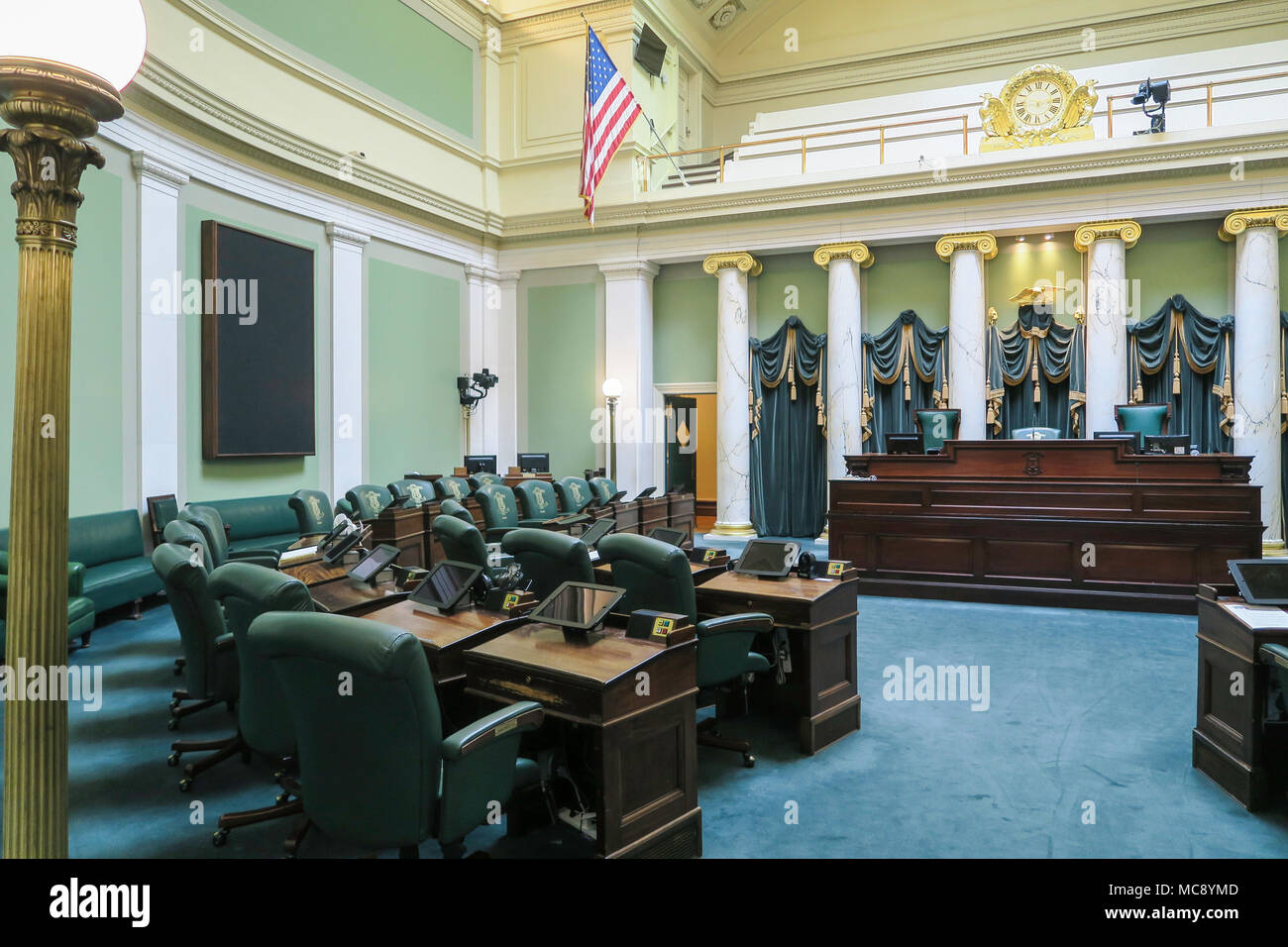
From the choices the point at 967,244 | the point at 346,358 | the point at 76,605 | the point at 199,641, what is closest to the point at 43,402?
the point at 199,641

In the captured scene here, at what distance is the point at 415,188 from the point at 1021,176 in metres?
7.88

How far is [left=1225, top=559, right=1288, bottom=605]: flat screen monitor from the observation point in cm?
321

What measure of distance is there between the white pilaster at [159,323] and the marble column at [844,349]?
7764 mm

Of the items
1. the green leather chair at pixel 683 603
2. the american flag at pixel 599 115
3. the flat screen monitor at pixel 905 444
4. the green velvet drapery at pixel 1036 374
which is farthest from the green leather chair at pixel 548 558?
the green velvet drapery at pixel 1036 374

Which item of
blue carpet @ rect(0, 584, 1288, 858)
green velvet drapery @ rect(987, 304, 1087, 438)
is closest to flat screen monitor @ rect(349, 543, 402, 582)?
blue carpet @ rect(0, 584, 1288, 858)

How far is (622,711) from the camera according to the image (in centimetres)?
238

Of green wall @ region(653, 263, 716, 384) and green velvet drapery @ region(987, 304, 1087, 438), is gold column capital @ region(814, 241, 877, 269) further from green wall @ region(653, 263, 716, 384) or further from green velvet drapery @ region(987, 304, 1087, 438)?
green velvet drapery @ region(987, 304, 1087, 438)

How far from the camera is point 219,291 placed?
8.05 metres

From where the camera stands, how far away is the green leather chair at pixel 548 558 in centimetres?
347

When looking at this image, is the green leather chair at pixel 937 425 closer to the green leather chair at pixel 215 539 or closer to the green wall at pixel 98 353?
the green leather chair at pixel 215 539

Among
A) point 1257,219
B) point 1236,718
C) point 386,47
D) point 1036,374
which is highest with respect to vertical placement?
point 386,47

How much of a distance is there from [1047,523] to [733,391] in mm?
5397

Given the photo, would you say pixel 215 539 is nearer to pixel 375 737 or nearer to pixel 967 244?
pixel 375 737
